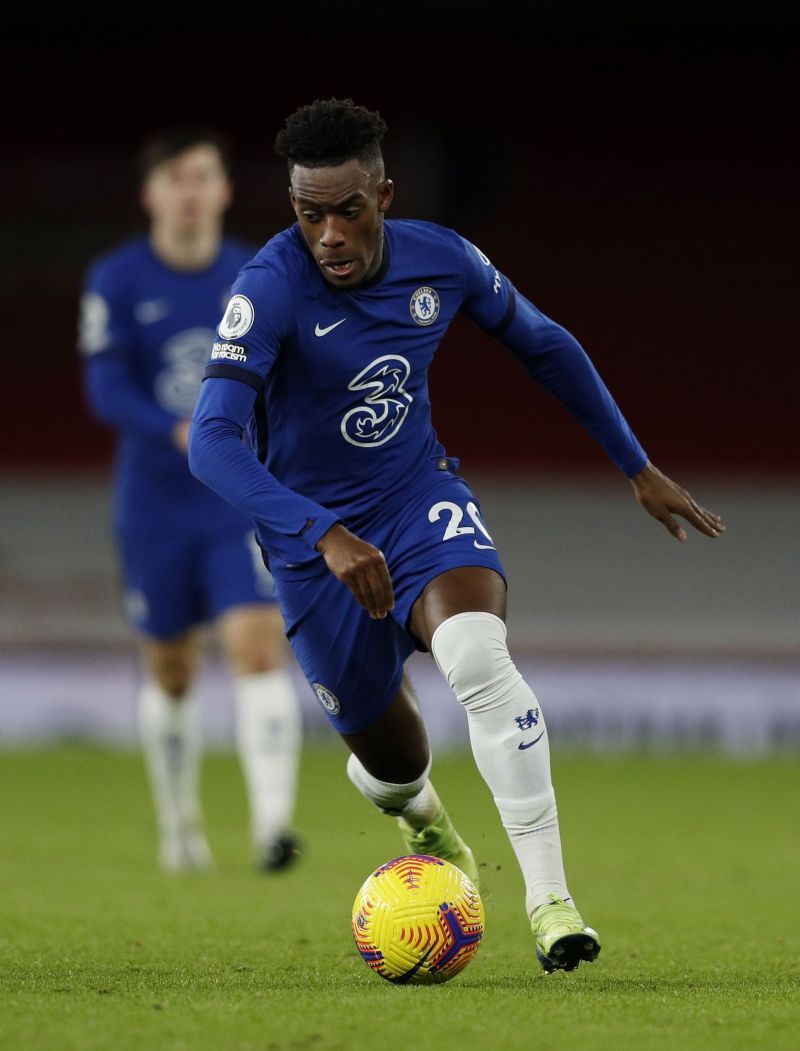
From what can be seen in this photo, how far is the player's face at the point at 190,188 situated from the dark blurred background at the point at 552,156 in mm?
8486

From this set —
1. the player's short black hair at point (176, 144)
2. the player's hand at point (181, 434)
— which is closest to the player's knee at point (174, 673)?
the player's hand at point (181, 434)

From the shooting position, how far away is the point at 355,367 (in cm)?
452

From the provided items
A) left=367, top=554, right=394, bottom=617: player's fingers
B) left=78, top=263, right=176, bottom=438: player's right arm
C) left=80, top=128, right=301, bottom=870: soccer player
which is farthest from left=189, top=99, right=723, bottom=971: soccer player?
left=78, top=263, right=176, bottom=438: player's right arm

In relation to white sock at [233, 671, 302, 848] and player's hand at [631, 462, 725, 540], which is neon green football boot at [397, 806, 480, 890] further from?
white sock at [233, 671, 302, 848]

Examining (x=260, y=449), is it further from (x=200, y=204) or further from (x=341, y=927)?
(x=200, y=204)

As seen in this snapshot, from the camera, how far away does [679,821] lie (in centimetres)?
903

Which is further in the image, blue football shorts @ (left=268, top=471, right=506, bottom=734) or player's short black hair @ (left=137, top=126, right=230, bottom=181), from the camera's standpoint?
player's short black hair @ (left=137, top=126, right=230, bottom=181)

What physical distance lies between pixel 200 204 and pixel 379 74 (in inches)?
356

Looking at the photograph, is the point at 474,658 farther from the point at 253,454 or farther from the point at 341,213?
the point at 341,213

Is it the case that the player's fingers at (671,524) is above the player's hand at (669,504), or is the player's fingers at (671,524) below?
below

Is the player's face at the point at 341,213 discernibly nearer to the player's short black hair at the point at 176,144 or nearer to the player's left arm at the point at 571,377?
the player's left arm at the point at 571,377

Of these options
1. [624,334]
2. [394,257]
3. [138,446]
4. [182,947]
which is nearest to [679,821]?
[138,446]

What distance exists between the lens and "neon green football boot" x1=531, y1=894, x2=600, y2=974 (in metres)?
4.09

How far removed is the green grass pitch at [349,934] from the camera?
3.53 m
